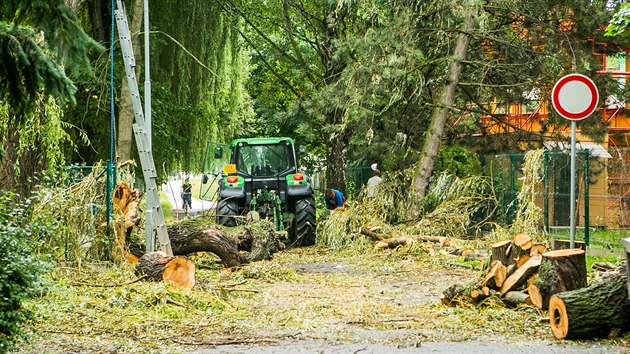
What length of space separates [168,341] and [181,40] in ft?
52.2

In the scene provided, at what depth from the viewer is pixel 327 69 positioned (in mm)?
30281

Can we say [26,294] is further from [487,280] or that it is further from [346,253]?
[346,253]

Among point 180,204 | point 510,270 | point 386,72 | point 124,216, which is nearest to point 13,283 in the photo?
point 510,270

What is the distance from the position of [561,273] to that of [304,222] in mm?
11417

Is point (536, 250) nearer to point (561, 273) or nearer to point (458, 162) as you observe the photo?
point (561, 273)

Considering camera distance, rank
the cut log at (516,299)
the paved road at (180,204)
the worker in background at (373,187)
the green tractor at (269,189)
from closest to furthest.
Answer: the cut log at (516,299)
the green tractor at (269,189)
the worker in background at (373,187)
the paved road at (180,204)

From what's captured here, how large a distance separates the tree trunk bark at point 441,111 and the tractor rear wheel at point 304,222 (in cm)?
258

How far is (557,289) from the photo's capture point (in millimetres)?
10266

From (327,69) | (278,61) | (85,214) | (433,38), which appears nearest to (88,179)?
(85,214)

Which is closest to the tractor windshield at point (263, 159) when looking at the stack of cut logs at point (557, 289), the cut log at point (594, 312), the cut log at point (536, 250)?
the stack of cut logs at point (557, 289)

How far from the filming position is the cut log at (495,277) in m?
11.4

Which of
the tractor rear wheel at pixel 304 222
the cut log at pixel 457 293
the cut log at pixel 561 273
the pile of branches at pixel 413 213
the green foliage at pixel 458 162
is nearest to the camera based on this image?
the cut log at pixel 561 273

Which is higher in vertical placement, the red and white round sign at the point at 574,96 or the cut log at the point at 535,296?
the red and white round sign at the point at 574,96

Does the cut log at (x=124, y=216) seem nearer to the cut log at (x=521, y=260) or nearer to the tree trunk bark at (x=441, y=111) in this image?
the cut log at (x=521, y=260)
